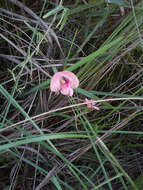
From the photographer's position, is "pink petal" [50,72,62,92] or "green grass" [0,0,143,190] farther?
"green grass" [0,0,143,190]

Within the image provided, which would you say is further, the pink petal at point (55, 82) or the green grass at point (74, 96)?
the green grass at point (74, 96)

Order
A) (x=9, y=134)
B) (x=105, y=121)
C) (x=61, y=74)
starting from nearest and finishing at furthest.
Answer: (x=61, y=74) → (x=9, y=134) → (x=105, y=121)

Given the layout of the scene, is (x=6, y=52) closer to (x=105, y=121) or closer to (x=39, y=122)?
(x=39, y=122)

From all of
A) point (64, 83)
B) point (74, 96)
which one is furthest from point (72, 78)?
point (74, 96)

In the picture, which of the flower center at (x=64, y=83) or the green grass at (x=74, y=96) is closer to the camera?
the flower center at (x=64, y=83)

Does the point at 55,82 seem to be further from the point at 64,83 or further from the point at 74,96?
the point at 74,96

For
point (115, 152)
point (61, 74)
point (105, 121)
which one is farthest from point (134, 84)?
point (61, 74)

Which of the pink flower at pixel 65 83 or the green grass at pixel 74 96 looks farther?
the green grass at pixel 74 96

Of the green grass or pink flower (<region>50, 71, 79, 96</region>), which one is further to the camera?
the green grass
